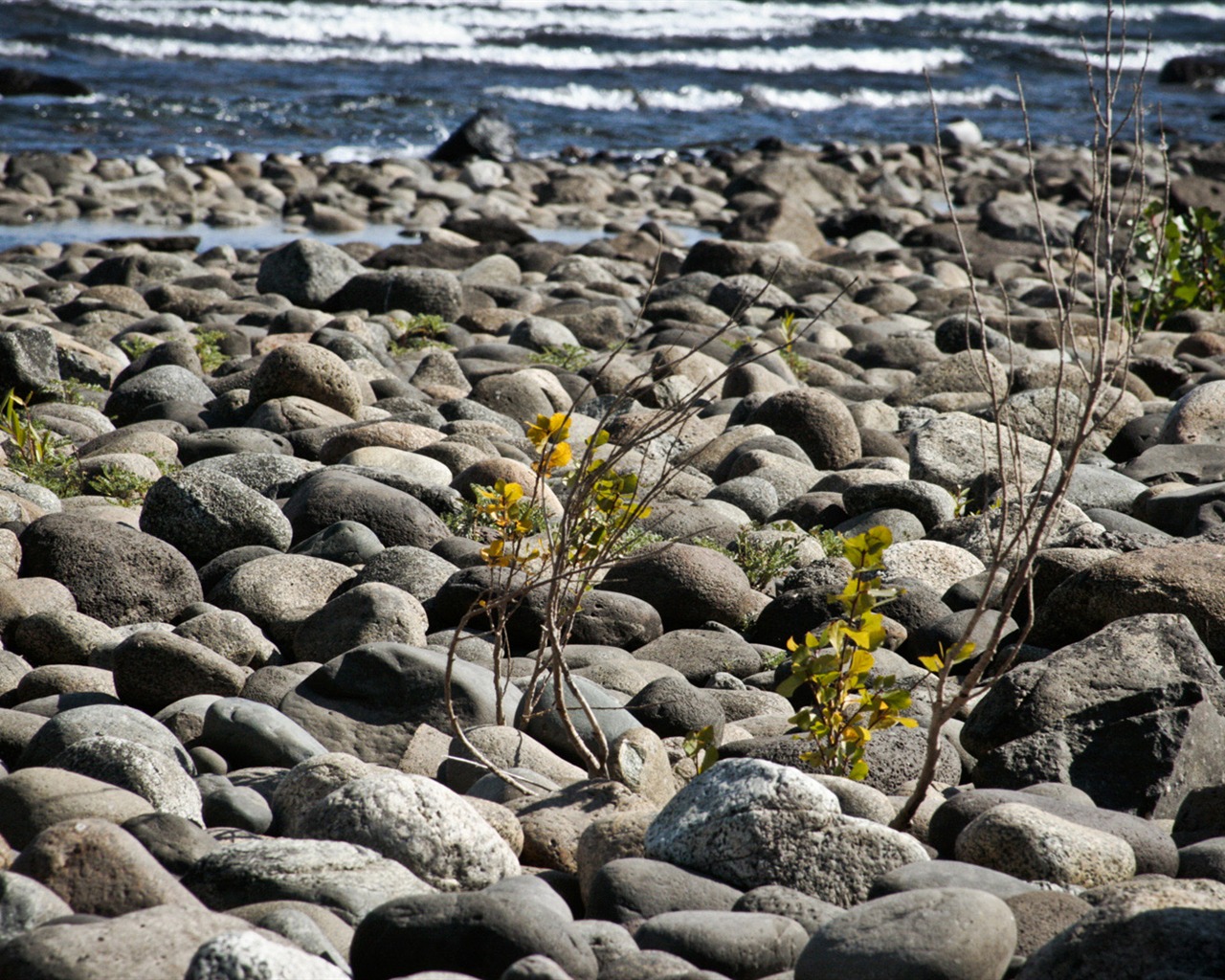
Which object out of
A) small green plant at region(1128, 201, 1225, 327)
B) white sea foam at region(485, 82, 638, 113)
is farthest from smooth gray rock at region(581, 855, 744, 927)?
white sea foam at region(485, 82, 638, 113)

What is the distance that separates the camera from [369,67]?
28516 millimetres

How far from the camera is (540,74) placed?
29.6 m

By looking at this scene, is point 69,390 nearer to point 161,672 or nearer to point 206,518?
point 206,518

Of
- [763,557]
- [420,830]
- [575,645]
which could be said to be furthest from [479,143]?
[420,830]

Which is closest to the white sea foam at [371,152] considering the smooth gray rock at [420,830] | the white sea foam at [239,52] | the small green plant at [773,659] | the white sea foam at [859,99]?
the white sea foam at [239,52]

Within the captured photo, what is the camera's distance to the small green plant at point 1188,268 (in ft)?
28.4

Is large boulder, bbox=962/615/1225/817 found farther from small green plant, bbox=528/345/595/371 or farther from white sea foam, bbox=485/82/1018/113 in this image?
white sea foam, bbox=485/82/1018/113

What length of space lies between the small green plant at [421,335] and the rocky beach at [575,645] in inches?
2.5

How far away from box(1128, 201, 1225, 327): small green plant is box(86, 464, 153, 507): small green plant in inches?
251

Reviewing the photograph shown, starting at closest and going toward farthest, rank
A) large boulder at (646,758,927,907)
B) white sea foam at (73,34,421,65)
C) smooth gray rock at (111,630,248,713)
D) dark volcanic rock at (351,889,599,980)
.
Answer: dark volcanic rock at (351,889,599,980) → large boulder at (646,758,927,907) → smooth gray rock at (111,630,248,713) → white sea foam at (73,34,421,65)

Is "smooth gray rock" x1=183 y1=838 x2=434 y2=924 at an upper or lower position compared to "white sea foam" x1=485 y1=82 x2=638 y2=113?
lower

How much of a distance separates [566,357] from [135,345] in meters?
2.53

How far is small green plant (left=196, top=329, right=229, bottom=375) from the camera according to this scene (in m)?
7.35

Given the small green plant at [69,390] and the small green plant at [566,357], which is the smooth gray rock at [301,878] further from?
the small green plant at [566,357]
